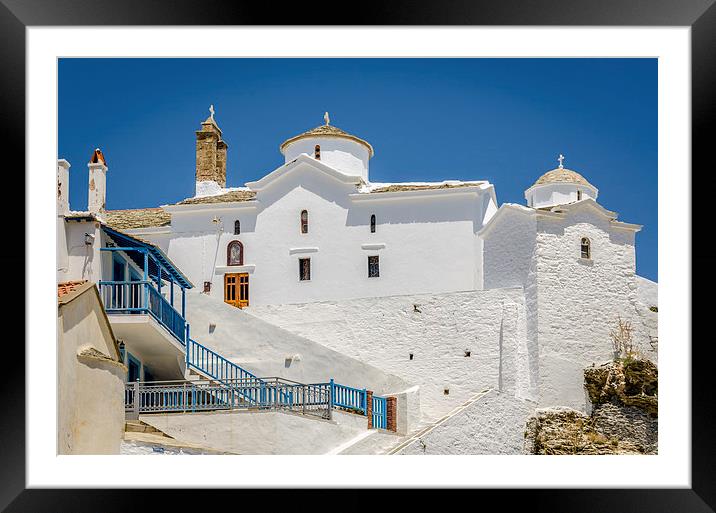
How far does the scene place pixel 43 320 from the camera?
43.1ft

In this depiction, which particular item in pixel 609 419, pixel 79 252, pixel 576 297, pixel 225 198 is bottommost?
pixel 609 419

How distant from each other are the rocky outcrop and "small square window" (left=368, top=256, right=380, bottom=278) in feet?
22.1

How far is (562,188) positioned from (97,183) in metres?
14.2

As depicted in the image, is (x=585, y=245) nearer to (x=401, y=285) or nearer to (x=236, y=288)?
(x=401, y=285)

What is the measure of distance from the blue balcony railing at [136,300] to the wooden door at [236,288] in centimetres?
846

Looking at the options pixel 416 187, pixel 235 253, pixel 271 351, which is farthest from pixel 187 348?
pixel 416 187

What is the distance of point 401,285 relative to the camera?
95.8 feet

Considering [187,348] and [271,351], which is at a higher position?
[187,348]

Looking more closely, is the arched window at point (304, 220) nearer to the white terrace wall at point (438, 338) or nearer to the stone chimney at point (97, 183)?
the white terrace wall at point (438, 338)

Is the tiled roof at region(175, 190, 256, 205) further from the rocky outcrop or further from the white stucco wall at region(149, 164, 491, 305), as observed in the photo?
the rocky outcrop

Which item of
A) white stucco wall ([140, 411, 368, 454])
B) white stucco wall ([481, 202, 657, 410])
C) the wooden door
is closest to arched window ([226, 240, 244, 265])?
the wooden door

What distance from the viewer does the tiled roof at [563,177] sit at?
30.9 metres
